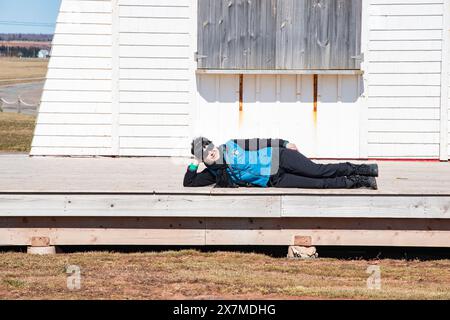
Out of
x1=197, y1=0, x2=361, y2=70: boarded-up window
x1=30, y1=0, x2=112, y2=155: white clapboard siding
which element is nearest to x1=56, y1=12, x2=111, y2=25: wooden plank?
x1=30, y1=0, x2=112, y2=155: white clapboard siding

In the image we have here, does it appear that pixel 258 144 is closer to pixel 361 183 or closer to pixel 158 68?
pixel 361 183

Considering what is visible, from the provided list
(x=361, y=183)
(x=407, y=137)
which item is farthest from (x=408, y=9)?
(x=361, y=183)

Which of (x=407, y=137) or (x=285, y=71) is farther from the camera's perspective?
(x=407, y=137)

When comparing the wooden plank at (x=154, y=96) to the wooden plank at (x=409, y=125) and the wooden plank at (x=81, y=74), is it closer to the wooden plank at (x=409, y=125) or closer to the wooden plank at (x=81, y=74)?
the wooden plank at (x=81, y=74)

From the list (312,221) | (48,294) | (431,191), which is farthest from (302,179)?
(48,294)

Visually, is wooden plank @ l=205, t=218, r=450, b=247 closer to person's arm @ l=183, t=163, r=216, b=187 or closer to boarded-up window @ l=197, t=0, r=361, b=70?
person's arm @ l=183, t=163, r=216, b=187

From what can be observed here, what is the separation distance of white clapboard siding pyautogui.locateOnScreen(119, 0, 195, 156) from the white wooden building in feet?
0.04

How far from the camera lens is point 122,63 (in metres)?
15.1

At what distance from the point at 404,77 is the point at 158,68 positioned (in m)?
3.31

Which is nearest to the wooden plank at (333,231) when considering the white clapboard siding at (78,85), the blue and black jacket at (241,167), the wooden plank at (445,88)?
the blue and black jacket at (241,167)

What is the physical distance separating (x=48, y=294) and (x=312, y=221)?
3026 millimetres

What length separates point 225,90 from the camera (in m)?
15.2

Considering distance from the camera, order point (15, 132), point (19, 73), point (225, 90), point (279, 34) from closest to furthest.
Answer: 1. point (279, 34)
2. point (225, 90)
3. point (15, 132)
4. point (19, 73)

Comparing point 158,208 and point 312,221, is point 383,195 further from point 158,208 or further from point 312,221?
point 158,208
